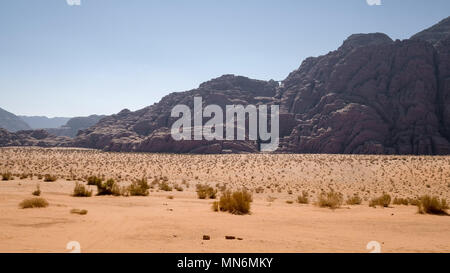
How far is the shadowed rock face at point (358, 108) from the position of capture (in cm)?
7156

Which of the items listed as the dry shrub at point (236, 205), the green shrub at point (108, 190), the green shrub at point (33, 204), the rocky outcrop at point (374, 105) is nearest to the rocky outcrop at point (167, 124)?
the rocky outcrop at point (374, 105)

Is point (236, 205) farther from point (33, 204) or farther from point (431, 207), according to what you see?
point (431, 207)

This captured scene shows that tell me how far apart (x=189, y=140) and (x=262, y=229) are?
237 ft

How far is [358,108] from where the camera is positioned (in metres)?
77.2

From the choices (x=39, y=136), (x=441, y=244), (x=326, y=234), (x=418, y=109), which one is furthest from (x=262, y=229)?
(x=39, y=136)

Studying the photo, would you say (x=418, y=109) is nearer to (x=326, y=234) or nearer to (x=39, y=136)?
(x=326, y=234)

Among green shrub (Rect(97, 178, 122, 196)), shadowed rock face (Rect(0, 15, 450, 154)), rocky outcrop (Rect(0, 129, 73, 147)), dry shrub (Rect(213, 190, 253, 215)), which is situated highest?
shadowed rock face (Rect(0, 15, 450, 154))

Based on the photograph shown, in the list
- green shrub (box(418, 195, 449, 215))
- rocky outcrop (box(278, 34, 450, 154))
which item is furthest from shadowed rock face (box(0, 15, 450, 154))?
green shrub (box(418, 195, 449, 215))

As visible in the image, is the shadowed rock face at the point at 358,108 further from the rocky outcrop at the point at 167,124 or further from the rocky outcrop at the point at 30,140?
the rocky outcrop at the point at 30,140

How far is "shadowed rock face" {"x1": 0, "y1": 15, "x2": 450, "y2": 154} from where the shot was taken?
71.6 metres

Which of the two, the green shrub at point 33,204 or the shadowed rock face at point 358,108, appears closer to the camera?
the green shrub at point 33,204

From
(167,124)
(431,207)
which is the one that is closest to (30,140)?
(167,124)

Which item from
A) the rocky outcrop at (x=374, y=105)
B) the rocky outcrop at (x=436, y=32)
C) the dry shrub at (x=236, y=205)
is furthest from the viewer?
A: the rocky outcrop at (x=436, y=32)

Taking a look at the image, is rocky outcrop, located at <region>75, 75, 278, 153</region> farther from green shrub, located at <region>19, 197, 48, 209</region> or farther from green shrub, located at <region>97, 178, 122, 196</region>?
green shrub, located at <region>19, 197, 48, 209</region>
